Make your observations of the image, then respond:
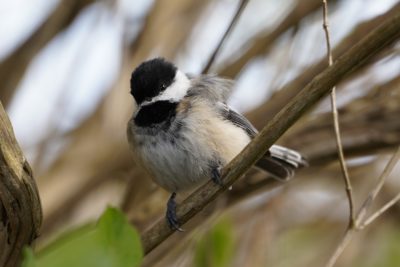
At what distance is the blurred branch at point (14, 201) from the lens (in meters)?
1.42

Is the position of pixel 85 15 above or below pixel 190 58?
above

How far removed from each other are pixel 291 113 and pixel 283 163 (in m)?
1.23

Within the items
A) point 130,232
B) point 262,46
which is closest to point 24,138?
point 262,46

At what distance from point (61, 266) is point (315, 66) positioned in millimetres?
1717

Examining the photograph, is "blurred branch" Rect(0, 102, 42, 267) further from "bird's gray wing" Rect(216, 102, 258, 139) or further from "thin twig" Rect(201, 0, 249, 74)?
"bird's gray wing" Rect(216, 102, 258, 139)

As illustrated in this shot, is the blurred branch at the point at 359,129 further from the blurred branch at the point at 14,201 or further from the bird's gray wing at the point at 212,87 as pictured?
the blurred branch at the point at 14,201

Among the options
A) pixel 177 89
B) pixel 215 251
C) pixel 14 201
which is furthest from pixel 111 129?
pixel 14 201

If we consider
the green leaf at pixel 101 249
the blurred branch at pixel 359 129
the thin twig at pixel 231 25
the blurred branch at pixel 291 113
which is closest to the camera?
the green leaf at pixel 101 249

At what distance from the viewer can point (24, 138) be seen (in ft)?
10.0

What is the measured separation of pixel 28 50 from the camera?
8.95ft

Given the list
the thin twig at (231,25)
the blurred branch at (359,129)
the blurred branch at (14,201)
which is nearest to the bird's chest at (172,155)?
the thin twig at (231,25)

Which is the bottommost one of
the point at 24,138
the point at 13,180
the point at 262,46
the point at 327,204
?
the point at 327,204

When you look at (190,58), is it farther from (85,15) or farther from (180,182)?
(180,182)

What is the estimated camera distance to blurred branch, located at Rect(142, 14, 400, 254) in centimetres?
134
